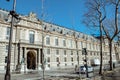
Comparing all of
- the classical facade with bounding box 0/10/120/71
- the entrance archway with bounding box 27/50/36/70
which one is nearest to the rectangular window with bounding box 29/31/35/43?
the classical facade with bounding box 0/10/120/71

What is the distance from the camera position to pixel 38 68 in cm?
4544

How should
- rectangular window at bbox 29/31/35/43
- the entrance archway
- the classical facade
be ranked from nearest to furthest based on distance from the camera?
the classical facade
the entrance archway
rectangular window at bbox 29/31/35/43

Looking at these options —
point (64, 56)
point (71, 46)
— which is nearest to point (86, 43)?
point (71, 46)

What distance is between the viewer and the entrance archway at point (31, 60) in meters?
46.3

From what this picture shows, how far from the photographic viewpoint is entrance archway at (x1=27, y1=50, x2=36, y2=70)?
46.3 metres

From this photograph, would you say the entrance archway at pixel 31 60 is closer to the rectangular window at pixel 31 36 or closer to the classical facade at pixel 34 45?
the classical facade at pixel 34 45

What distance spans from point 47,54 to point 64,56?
9364mm

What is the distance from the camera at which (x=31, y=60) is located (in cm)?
4716

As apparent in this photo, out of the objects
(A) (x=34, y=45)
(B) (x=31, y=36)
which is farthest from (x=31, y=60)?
(B) (x=31, y=36)

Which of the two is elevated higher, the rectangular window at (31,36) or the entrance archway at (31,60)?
the rectangular window at (31,36)

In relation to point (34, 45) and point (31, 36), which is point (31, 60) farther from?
point (31, 36)

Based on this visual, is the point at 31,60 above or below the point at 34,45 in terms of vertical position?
below

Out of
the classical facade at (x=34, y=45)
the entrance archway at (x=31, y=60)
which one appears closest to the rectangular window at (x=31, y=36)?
the classical facade at (x=34, y=45)

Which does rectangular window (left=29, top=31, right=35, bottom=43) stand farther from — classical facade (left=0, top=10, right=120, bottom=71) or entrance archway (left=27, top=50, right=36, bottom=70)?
entrance archway (left=27, top=50, right=36, bottom=70)
